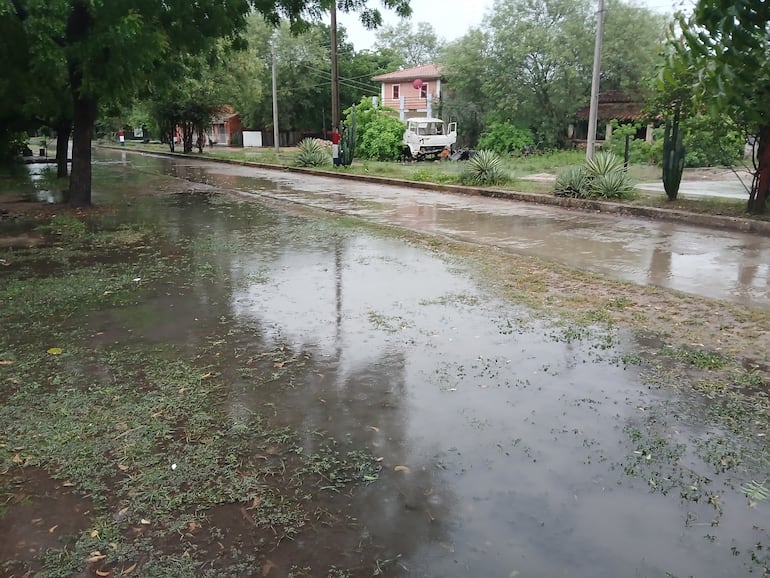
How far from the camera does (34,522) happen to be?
3.19 meters

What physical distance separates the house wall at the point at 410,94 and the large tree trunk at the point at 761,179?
40.3m

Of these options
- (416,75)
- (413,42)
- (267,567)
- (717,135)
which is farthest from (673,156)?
(413,42)

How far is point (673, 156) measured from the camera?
14.3 metres

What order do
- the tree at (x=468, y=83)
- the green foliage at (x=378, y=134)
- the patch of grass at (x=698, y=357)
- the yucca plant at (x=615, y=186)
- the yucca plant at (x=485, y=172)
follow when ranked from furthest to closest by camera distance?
the tree at (x=468, y=83) < the green foliage at (x=378, y=134) < the yucca plant at (x=485, y=172) < the yucca plant at (x=615, y=186) < the patch of grass at (x=698, y=357)

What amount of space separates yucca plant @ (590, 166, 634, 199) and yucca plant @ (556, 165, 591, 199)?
1.13 feet

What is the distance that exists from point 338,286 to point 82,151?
1027 centimetres

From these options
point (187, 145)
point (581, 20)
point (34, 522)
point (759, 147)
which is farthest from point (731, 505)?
point (187, 145)

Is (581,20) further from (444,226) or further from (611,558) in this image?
(611,558)

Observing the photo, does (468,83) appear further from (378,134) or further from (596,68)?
(596,68)

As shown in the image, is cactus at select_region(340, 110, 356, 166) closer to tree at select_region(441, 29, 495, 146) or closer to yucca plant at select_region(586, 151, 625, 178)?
yucca plant at select_region(586, 151, 625, 178)

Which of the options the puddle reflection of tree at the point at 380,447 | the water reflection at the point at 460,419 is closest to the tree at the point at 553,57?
the water reflection at the point at 460,419

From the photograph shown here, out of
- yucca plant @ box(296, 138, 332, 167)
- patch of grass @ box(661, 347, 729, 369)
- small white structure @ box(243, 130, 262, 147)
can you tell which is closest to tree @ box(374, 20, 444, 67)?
small white structure @ box(243, 130, 262, 147)

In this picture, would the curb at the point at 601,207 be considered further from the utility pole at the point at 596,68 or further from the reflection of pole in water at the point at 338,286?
the reflection of pole in water at the point at 338,286

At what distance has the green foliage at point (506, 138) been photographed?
38188 mm
